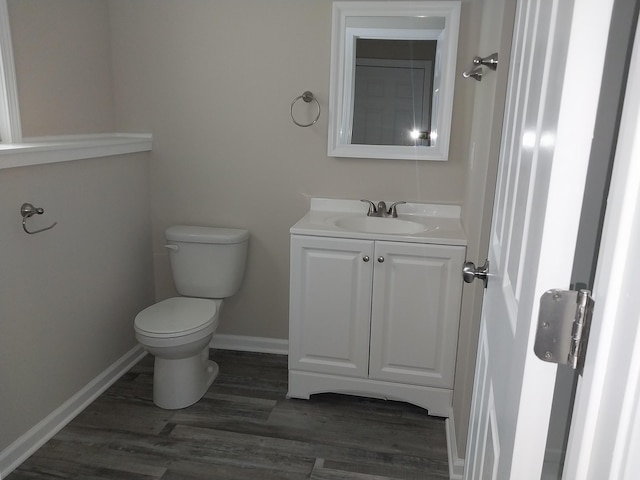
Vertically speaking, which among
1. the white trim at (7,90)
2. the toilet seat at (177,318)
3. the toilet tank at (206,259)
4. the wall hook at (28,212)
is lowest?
the toilet seat at (177,318)

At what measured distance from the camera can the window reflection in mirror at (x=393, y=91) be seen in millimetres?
2557

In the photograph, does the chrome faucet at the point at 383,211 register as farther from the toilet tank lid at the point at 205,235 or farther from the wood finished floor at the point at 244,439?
the wood finished floor at the point at 244,439

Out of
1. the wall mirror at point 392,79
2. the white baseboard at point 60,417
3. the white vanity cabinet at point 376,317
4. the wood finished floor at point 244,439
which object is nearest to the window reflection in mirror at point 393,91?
the wall mirror at point 392,79

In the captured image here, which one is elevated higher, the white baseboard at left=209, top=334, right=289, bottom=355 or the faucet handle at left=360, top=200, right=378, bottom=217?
the faucet handle at left=360, top=200, right=378, bottom=217

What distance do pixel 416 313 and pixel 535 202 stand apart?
1.68 m

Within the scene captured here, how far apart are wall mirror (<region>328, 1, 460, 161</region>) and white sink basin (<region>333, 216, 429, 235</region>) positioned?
1.05 ft

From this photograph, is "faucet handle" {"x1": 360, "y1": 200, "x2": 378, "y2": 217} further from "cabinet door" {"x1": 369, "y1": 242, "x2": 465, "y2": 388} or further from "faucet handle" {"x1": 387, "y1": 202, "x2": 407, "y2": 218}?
"cabinet door" {"x1": 369, "y1": 242, "x2": 465, "y2": 388}

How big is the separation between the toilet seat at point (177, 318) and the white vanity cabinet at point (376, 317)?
0.41 metres

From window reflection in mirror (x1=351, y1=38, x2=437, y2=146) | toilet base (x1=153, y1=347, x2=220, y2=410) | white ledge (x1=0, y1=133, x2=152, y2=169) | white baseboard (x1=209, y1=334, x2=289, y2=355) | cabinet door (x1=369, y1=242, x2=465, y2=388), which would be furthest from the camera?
white baseboard (x1=209, y1=334, x2=289, y2=355)

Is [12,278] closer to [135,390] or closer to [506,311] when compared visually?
[135,390]

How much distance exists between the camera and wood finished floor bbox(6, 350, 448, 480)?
206 centimetres

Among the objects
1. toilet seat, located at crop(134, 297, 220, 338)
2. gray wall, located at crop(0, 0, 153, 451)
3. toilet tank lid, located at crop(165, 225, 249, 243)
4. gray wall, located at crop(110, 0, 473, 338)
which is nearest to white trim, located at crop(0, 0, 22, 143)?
gray wall, located at crop(0, 0, 153, 451)

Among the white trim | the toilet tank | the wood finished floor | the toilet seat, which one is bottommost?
the wood finished floor

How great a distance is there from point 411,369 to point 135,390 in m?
1.37
